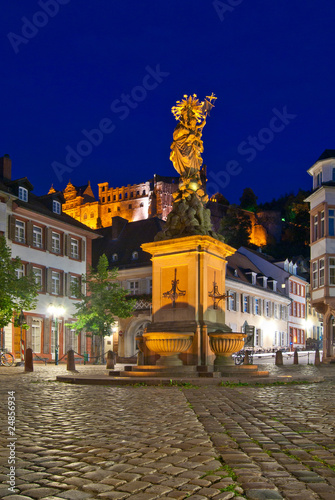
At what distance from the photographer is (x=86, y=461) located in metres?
4.94

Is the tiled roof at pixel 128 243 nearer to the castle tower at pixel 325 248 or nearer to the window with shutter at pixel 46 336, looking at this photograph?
the window with shutter at pixel 46 336

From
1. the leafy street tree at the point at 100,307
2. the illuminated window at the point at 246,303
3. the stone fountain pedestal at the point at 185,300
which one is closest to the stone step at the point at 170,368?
the stone fountain pedestal at the point at 185,300

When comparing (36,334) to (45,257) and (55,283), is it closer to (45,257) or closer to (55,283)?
(55,283)

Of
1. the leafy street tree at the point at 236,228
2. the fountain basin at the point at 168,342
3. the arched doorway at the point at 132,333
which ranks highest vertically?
the leafy street tree at the point at 236,228

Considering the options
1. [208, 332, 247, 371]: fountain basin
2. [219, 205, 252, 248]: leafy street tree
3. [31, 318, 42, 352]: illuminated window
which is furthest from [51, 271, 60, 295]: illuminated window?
[219, 205, 252, 248]: leafy street tree

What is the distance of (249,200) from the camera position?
120250 millimetres

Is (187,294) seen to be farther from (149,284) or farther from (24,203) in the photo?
(149,284)

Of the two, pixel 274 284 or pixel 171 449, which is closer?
pixel 171 449

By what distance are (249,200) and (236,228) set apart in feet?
74.5

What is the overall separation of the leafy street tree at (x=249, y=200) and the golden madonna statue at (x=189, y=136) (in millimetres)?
100277

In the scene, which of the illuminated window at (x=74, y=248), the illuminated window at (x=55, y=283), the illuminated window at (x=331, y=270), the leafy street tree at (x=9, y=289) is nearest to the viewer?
the leafy street tree at (x=9, y=289)

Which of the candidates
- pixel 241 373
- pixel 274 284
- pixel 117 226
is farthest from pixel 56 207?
pixel 241 373

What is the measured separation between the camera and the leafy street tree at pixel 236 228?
316 ft

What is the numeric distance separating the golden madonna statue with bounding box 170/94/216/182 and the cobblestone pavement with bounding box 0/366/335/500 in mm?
9465
